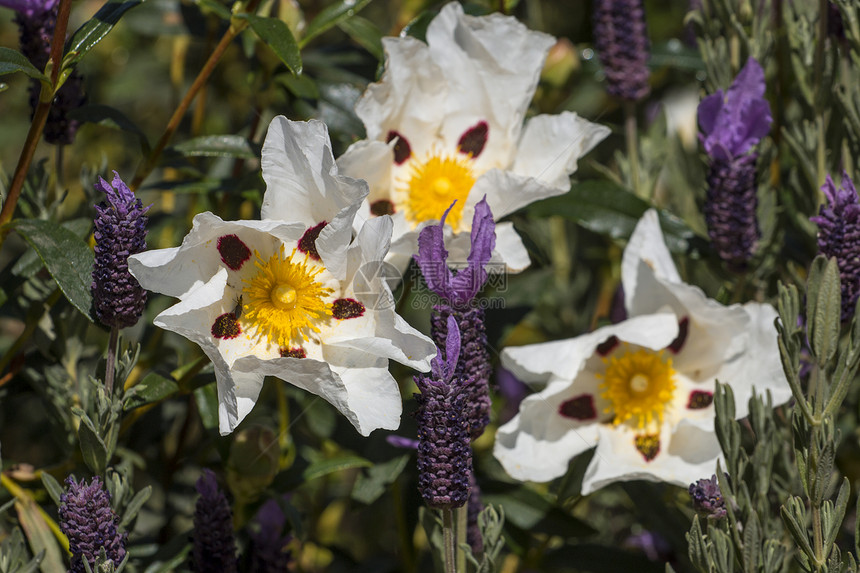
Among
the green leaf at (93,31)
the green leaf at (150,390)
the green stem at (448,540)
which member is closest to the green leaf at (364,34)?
the green leaf at (93,31)

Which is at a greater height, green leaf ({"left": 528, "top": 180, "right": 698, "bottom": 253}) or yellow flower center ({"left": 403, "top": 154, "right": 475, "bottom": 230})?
yellow flower center ({"left": 403, "top": 154, "right": 475, "bottom": 230})

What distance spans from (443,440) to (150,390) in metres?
0.38

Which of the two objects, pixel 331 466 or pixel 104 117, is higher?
pixel 104 117

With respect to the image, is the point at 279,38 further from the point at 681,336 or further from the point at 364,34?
the point at 681,336

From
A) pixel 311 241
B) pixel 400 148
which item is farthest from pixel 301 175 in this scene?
pixel 400 148

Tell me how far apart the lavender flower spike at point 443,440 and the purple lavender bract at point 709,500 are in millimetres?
259

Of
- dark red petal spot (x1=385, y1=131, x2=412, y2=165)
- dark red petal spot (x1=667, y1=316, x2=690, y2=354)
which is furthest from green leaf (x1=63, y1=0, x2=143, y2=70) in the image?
dark red petal spot (x1=667, y1=316, x2=690, y2=354)

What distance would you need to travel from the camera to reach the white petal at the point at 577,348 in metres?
1.26

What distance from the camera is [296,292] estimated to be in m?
1.16

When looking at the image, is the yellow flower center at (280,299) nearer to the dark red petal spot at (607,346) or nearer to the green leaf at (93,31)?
the green leaf at (93,31)

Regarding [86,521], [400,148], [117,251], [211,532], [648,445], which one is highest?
[117,251]

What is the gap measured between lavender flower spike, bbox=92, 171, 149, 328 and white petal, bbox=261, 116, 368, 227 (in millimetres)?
149

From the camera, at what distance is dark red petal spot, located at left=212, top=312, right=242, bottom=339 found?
1.11 m

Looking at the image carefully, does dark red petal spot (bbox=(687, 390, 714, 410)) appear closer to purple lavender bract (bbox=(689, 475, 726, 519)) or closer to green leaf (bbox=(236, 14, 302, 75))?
purple lavender bract (bbox=(689, 475, 726, 519))
